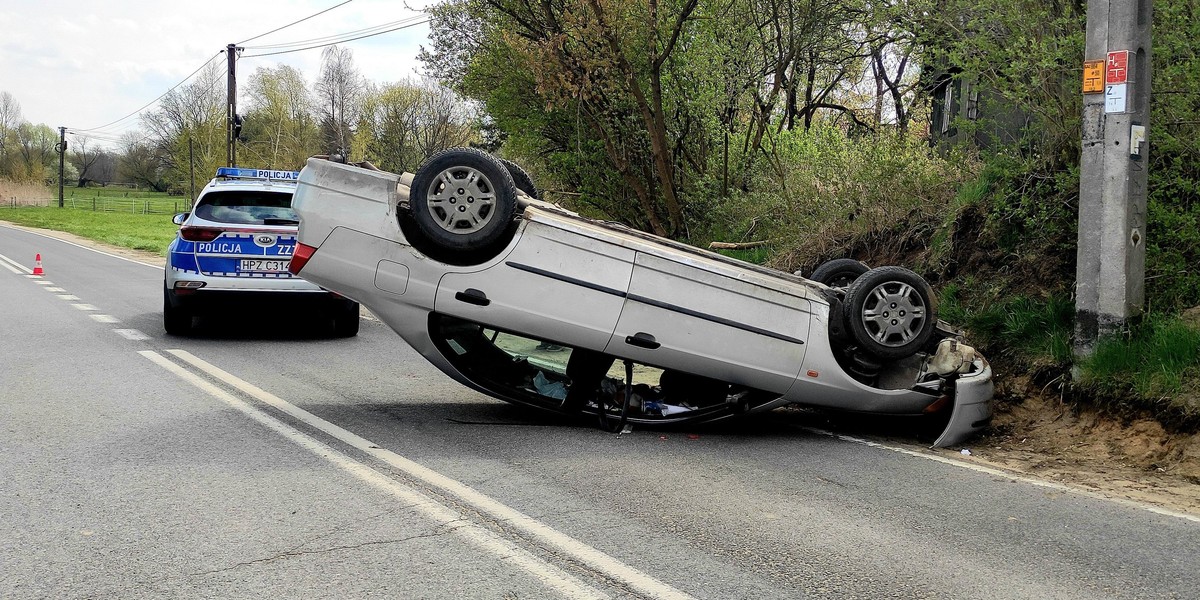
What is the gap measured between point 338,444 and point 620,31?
9.75m

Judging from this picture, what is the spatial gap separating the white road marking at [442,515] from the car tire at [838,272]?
4.06 m

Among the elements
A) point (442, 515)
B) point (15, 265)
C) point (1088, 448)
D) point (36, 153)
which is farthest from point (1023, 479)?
point (36, 153)

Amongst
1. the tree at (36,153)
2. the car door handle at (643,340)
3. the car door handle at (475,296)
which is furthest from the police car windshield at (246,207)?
the tree at (36,153)

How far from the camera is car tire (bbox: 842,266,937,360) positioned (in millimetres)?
6684

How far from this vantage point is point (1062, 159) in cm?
891

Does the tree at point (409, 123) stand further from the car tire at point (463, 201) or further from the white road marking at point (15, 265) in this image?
the car tire at point (463, 201)

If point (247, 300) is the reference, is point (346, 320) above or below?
below

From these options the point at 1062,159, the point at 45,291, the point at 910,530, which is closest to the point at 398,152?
the point at 45,291

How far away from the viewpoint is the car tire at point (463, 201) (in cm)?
637

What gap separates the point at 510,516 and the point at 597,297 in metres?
2.01

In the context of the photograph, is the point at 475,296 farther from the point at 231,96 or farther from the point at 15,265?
the point at 231,96

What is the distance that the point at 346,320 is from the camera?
37.3ft

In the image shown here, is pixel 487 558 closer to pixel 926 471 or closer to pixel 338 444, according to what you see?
pixel 338 444

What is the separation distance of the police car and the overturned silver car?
13.6ft
